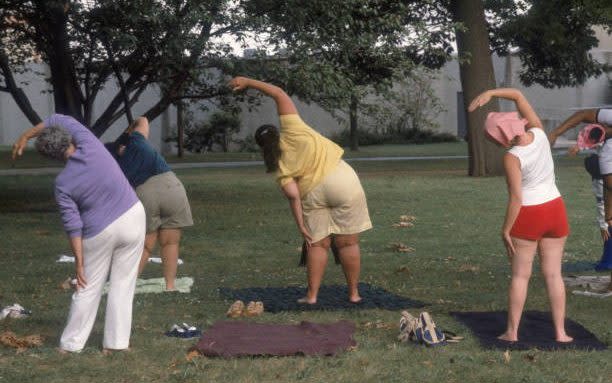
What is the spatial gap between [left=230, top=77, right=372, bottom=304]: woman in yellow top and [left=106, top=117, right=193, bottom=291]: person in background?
0.97 m

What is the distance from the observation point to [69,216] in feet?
22.1

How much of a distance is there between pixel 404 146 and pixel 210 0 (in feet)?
93.7

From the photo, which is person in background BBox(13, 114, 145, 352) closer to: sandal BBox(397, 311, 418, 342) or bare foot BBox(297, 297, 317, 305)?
sandal BBox(397, 311, 418, 342)

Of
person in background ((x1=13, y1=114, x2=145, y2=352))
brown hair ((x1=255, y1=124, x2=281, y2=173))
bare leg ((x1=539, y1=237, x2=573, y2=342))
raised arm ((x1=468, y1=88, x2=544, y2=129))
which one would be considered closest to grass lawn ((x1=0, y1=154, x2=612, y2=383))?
person in background ((x1=13, y1=114, x2=145, y2=352))

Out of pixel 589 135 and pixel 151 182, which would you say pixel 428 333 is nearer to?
pixel 589 135

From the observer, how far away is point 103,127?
692 inches

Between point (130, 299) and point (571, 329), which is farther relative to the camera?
point (571, 329)

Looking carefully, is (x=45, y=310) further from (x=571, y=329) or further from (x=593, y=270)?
(x=593, y=270)

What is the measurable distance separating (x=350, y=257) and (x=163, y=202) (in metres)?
1.64

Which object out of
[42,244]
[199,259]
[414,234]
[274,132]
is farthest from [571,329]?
[42,244]

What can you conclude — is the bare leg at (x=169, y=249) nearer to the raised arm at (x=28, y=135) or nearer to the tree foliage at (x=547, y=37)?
the raised arm at (x=28, y=135)

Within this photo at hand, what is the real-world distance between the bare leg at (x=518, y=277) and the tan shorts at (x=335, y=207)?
6.08 ft

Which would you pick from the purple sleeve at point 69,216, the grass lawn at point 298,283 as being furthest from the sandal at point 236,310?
the purple sleeve at point 69,216

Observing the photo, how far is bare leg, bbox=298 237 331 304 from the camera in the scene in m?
8.83
